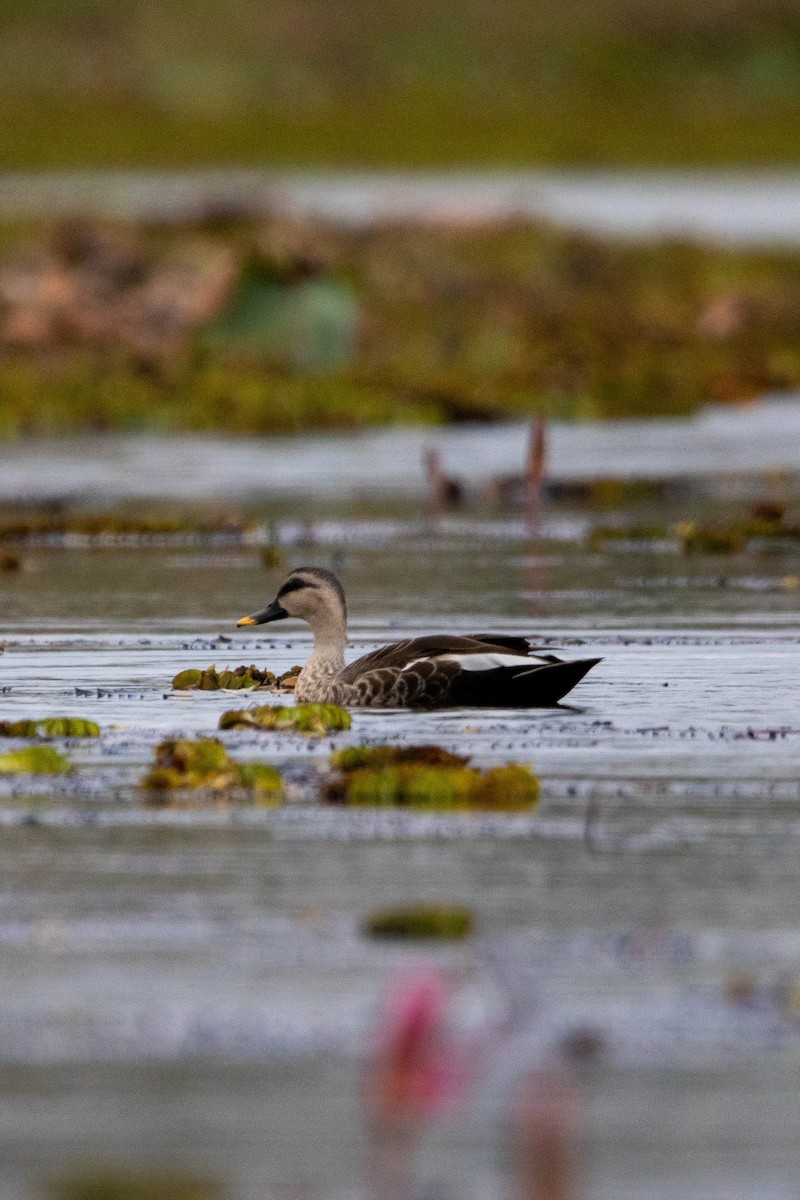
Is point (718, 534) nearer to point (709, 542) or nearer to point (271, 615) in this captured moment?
point (709, 542)

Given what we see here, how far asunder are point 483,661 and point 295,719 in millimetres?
891

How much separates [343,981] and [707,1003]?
98 centimetres

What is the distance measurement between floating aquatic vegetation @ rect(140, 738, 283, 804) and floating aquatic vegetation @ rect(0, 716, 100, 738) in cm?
114

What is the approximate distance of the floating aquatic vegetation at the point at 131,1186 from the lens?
743 cm

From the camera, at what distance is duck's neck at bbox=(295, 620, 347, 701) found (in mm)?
14812

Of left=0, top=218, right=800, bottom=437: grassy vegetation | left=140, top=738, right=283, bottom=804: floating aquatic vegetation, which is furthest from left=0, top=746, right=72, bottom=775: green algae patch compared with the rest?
left=0, top=218, right=800, bottom=437: grassy vegetation

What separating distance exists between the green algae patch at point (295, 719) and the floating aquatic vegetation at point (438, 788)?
142 centimetres

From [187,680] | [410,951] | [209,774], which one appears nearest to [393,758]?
[209,774]

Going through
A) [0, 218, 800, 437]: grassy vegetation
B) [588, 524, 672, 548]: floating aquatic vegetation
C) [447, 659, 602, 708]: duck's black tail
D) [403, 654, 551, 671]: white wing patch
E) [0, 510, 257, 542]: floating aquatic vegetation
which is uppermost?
A: [0, 218, 800, 437]: grassy vegetation

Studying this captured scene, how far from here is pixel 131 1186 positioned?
24.6ft

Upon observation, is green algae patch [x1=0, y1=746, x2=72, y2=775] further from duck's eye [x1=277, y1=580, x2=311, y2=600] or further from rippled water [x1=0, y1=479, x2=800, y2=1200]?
duck's eye [x1=277, y1=580, x2=311, y2=600]

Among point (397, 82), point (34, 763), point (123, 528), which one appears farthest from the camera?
point (397, 82)

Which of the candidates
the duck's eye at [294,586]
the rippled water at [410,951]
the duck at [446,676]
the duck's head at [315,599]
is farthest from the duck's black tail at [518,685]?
the duck's eye at [294,586]

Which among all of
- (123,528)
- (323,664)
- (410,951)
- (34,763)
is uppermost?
(123,528)
